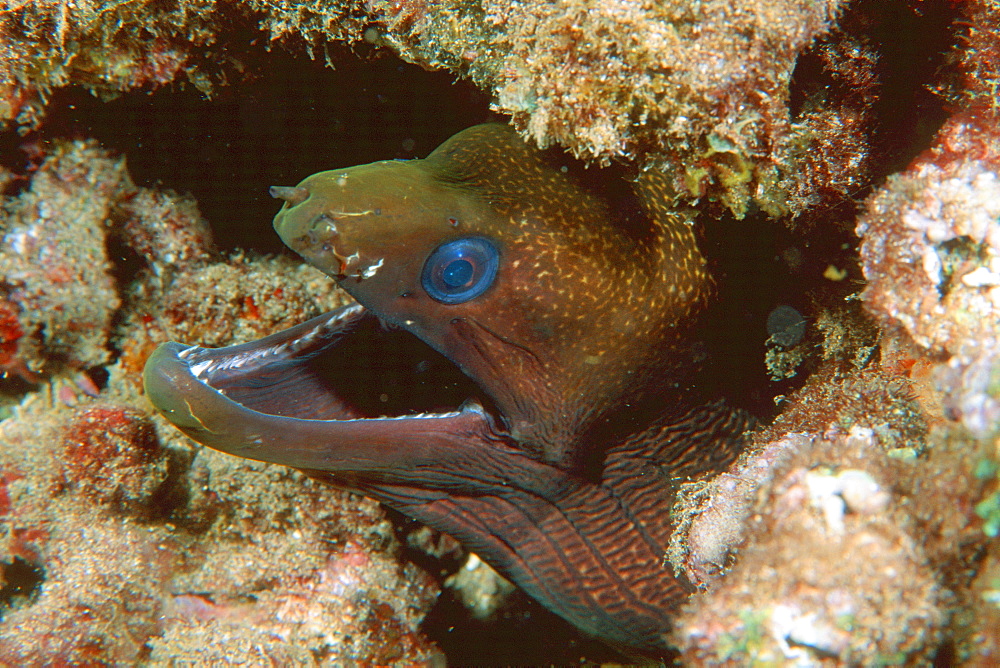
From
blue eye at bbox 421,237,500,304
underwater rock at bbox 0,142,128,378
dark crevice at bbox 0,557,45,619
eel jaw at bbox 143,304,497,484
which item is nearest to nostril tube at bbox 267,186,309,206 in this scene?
blue eye at bbox 421,237,500,304

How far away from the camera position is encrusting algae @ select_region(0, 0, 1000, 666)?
47.9 inches

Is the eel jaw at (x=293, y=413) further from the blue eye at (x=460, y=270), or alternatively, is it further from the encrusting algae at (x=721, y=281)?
the encrusting algae at (x=721, y=281)

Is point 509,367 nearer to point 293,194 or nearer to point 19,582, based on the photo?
point 293,194

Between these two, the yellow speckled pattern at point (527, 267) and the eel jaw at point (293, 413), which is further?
the eel jaw at point (293, 413)

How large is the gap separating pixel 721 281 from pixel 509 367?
101 cm

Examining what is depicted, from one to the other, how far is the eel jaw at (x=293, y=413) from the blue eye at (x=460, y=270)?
1.68 feet

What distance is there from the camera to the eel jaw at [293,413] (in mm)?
2164

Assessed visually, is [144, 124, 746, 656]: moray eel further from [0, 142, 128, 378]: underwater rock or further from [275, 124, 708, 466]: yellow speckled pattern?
[0, 142, 128, 378]: underwater rock

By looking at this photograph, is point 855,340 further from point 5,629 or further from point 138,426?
point 5,629

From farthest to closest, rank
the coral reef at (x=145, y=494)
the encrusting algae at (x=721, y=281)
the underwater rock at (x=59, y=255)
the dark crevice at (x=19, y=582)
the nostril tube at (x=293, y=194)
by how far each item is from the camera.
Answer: the underwater rock at (x=59, y=255), the dark crevice at (x=19, y=582), the coral reef at (x=145, y=494), the nostril tube at (x=293, y=194), the encrusting algae at (x=721, y=281)

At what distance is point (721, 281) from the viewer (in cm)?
251

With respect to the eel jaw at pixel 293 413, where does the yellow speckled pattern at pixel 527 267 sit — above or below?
above

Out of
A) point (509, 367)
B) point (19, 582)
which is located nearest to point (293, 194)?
point (509, 367)

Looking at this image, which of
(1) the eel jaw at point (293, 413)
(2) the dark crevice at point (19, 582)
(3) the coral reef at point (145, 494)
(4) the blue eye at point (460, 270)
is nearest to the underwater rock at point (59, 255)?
(3) the coral reef at point (145, 494)
